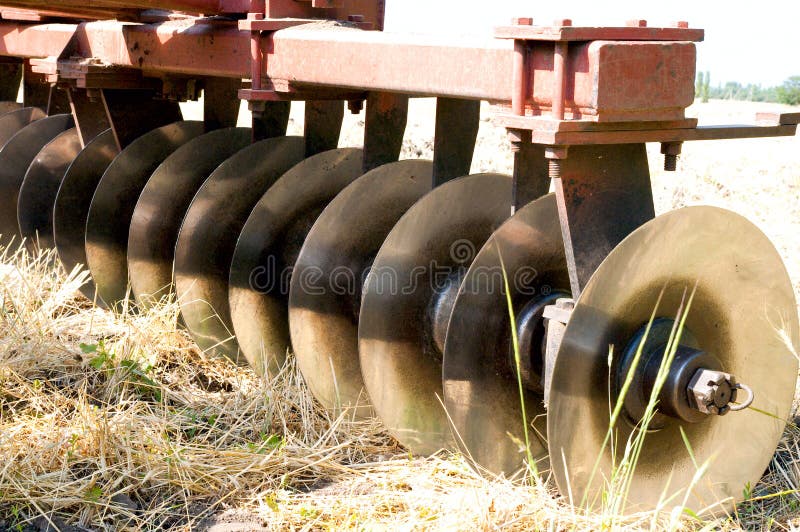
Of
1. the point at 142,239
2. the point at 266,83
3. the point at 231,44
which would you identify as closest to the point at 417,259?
the point at 266,83

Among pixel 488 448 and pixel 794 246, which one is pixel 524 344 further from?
pixel 794 246

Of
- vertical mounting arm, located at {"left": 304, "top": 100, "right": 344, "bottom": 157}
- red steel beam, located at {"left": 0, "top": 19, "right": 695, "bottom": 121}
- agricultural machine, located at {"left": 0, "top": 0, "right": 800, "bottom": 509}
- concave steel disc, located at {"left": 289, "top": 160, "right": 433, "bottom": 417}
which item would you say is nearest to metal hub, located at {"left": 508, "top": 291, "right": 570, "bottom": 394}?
agricultural machine, located at {"left": 0, "top": 0, "right": 800, "bottom": 509}

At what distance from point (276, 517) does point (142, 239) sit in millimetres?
1692

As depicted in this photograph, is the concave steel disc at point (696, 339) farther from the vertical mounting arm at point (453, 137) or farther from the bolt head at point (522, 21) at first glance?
the vertical mounting arm at point (453, 137)

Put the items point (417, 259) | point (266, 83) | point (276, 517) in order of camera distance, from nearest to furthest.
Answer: point (276, 517)
point (417, 259)
point (266, 83)

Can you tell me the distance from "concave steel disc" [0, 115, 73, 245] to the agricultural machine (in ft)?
1.17

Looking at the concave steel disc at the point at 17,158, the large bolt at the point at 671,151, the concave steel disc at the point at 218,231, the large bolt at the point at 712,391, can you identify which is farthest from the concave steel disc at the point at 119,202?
the large bolt at the point at 712,391

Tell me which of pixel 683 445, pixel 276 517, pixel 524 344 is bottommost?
pixel 276 517

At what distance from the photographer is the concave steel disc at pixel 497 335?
7.80 feet

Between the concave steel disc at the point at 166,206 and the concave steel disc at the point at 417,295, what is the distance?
1233 millimetres

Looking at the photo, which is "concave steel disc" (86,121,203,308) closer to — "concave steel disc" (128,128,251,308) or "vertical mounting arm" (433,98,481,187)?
"concave steel disc" (128,128,251,308)

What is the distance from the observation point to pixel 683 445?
2.38 m

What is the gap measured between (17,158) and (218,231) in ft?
5.54

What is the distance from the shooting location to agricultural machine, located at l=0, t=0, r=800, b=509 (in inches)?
83.1
